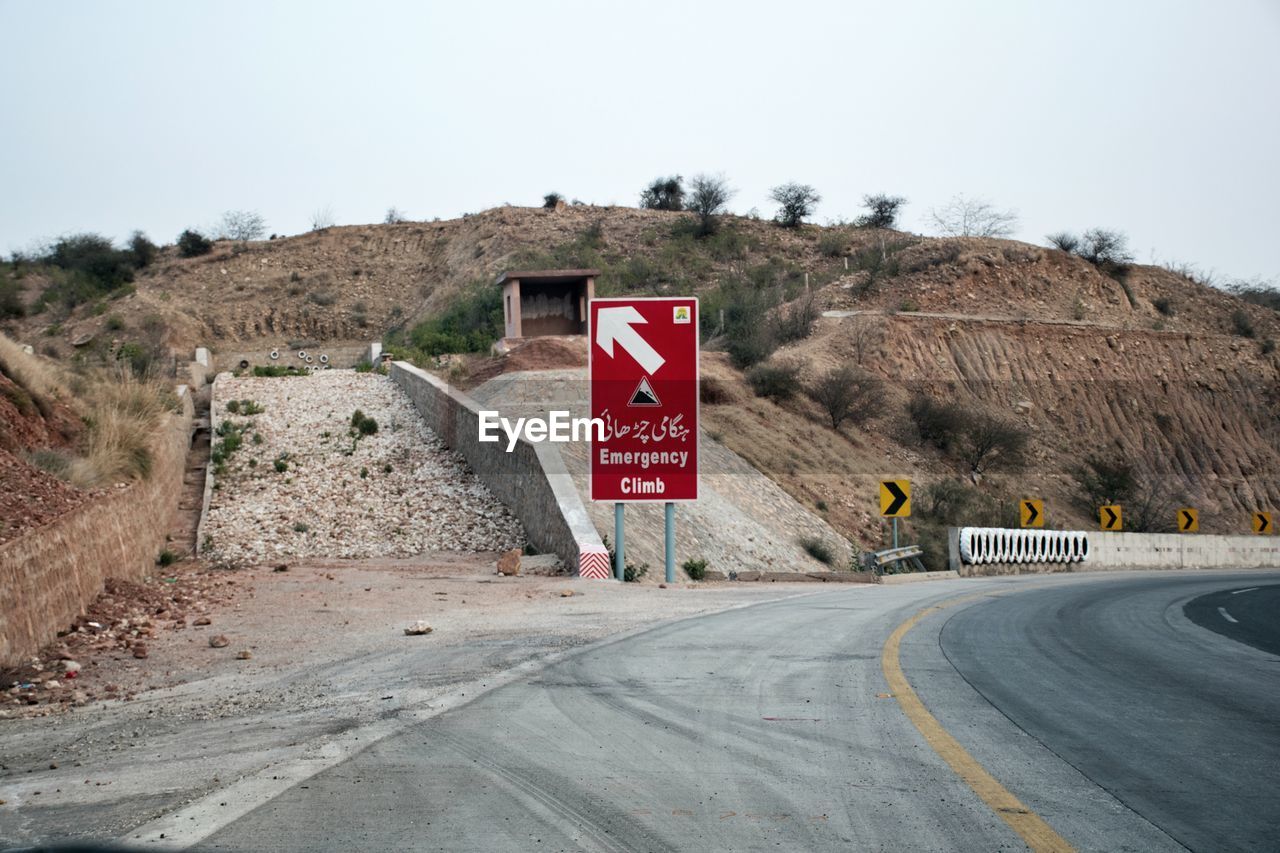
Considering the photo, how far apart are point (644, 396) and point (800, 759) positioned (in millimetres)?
14361

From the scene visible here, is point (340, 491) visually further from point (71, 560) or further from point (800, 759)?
point (800, 759)

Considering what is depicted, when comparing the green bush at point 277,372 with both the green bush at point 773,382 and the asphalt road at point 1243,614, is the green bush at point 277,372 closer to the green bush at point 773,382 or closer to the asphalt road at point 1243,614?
the green bush at point 773,382

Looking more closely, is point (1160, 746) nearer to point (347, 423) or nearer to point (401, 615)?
point (401, 615)

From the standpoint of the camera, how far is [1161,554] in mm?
39500

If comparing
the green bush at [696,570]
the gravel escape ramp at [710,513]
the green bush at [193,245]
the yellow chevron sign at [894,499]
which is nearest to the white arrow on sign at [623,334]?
the gravel escape ramp at [710,513]

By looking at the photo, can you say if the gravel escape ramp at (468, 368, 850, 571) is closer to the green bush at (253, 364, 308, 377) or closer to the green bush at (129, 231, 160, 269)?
the green bush at (253, 364, 308, 377)

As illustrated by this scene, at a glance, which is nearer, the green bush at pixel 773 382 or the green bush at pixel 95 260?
the green bush at pixel 773 382

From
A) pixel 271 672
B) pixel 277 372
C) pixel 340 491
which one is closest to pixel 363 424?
pixel 340 491

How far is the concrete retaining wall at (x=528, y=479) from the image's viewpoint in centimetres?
2051

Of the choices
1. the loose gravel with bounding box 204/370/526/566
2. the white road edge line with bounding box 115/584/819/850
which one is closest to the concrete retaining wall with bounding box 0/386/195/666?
the loose gravel with bounding box 204/370/526/566

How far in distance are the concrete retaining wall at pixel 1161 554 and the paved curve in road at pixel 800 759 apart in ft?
74.6

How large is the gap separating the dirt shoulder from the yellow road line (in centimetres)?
335

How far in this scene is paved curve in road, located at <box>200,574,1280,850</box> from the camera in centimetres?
493

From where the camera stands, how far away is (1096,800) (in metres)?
5.41
